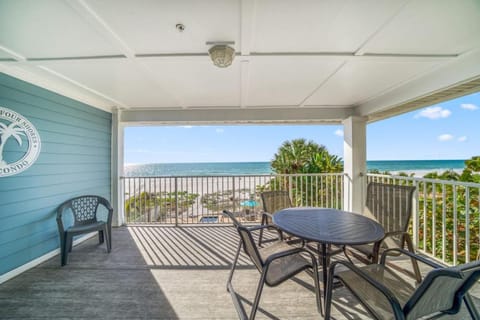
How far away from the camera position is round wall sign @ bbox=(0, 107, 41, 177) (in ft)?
7.44

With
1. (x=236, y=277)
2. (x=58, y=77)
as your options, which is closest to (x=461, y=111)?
(x=236, y=277)

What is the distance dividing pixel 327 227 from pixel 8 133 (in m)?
3.72

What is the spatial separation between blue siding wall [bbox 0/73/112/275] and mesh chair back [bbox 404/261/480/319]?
3.85m

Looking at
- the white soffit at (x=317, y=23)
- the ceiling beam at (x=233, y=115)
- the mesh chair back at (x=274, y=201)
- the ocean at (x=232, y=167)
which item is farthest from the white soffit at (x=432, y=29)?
the ocean at (x=232, y=167)

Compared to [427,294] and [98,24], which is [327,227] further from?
[98,24]

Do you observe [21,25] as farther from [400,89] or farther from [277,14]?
[400,89]

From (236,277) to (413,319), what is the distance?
165cm

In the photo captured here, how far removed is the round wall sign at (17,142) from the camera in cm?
227

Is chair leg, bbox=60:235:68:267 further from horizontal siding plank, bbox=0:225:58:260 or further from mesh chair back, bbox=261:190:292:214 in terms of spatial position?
mesh chair back, bbox=261:190:292:214

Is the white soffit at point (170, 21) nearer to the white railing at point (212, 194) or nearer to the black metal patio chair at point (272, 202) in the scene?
the black metal patio chair at point (272, 202)

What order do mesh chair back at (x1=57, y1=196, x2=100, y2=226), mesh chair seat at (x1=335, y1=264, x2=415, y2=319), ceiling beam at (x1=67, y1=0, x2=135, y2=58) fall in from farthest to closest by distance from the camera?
mesh chair back at (x1=57, y1=196, x2=100, y2=226) → ceiling beam at (x1=67, y1=0, x2=135, y2=58) → mesh chair seat at (x1=335, y1=264, x2=415, y2=319)

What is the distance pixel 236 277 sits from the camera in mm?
2293

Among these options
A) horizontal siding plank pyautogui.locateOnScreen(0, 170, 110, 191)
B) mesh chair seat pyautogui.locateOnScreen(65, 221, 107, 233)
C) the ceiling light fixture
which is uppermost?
the ceiling light fixture

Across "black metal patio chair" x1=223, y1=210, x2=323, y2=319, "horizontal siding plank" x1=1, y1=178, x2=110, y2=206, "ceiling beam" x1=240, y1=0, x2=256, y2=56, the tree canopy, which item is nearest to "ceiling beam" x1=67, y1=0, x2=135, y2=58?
"ceiling beam" x1=240, y1=0, x2=256, y2=56
